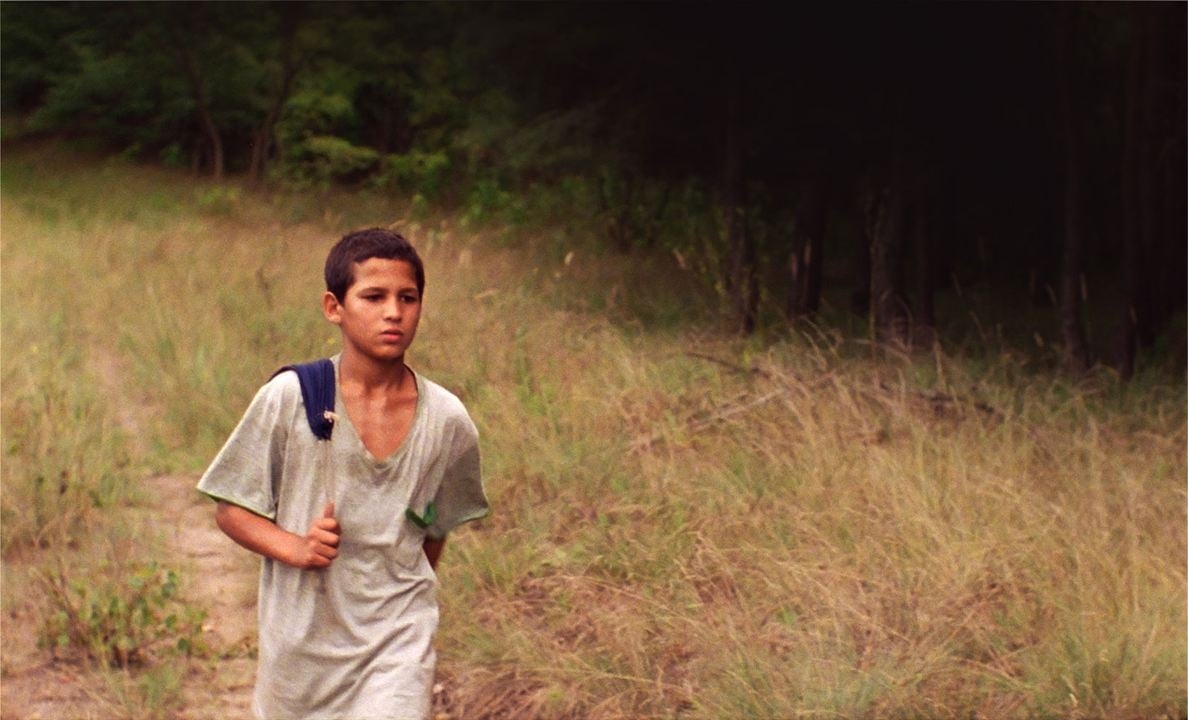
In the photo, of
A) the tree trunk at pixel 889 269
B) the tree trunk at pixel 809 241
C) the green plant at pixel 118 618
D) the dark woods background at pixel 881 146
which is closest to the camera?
the green plant at pixel 118 618

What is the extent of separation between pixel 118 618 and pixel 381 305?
3.11 m

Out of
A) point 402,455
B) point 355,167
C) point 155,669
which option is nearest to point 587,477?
point 155,669

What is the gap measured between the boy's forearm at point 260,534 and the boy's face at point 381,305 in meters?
0.42

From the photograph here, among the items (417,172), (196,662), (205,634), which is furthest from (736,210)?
(417,172)

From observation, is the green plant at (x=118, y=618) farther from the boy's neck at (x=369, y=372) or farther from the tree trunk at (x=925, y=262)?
the tree trunk at (x=925, y=262)

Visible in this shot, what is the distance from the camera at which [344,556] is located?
3195 mm

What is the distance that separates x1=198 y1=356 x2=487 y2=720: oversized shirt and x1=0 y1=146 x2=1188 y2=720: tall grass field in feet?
5.92

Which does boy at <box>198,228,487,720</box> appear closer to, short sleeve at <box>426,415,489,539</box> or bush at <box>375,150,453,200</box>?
short sleeve at <box>426,415,489,539</box>

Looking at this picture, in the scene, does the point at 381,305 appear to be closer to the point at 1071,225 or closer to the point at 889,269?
the point at 1071,225

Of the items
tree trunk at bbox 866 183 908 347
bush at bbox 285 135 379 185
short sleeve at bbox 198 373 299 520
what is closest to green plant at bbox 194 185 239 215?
bush at bbox 285 135 379 185

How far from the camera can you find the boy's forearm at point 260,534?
3.15 meters

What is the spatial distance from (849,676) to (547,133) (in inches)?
361

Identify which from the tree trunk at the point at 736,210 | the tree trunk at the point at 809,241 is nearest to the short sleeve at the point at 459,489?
the tree trunk at the point at 736,210

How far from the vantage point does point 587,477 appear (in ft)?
22.3
